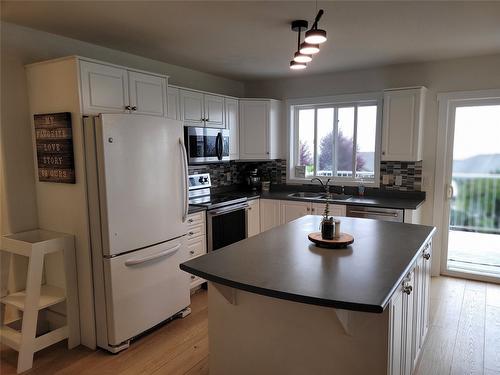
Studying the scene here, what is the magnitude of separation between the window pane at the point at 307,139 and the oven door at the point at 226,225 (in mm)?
1207

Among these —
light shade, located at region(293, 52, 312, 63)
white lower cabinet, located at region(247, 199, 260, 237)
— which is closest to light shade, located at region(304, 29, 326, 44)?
light shade, located at region(293, 52, 312, 63)

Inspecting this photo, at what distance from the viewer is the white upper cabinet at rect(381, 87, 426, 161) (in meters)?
3.88

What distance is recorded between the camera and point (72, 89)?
256cm

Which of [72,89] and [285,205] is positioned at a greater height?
[72,89]

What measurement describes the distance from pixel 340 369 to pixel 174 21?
2.48 metres

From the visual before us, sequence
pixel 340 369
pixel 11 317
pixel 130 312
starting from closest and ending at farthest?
1. pixel 340 369
2. pixel 130 312
3. pixel 11 317

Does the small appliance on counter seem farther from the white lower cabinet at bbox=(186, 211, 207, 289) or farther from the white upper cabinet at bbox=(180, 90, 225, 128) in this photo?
the white lower cabinet at bbox=(186, 211, 207, 289)

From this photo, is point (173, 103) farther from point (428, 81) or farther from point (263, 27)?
point (428, 81)

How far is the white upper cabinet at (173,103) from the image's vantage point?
359 cm

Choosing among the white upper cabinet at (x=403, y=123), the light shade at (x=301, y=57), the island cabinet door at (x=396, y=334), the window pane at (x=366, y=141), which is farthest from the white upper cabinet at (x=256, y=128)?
the island cabinet door at (x=396, y=334)

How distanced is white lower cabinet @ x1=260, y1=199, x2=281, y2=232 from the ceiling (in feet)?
5.61

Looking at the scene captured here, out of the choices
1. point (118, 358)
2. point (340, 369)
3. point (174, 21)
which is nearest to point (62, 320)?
point (118, 358)

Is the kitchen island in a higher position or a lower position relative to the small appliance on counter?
lower

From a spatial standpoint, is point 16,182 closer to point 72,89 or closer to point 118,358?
Answer: point 72,89
